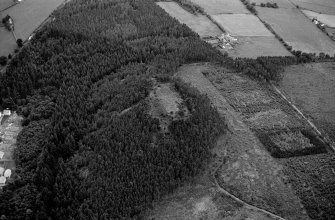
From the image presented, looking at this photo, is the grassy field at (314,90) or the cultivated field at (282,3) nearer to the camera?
the grassy field at (314,90)

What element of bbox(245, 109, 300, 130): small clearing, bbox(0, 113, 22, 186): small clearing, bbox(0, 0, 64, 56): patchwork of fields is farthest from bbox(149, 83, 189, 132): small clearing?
bbox(0, 0, 64, 56): patchwork of fields

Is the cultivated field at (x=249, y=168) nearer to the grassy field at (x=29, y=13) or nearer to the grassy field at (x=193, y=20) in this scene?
the grassy field at (x=193, y=20)

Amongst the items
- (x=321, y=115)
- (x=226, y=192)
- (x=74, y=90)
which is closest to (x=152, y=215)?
(x=226, y=192)

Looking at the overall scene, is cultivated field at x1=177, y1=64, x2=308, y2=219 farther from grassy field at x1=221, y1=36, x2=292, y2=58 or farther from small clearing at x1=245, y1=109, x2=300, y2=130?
grassy field at x1=221, y1=36, x2=292, y2=58

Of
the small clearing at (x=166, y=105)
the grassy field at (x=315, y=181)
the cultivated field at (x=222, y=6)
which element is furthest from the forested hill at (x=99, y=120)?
the cultivated field at (x=222, y=6)

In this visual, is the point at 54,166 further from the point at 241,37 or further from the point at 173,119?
the point at 241,37

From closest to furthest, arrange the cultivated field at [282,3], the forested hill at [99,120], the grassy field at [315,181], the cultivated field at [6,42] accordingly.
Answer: the forested hill at [99,120], the grassy field at [315,181], the cultivated field at [6,42], the cultivated field at [282,3]

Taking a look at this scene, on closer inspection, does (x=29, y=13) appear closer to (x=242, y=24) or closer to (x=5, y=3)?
(x=5, y=3)

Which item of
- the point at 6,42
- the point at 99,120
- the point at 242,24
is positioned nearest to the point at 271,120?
the point at 99,120
